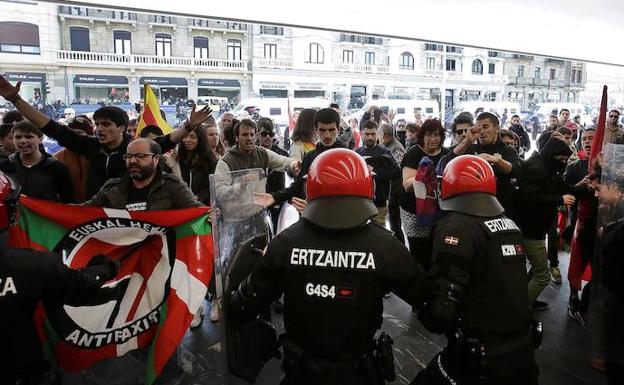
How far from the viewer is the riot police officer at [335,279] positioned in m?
1.56

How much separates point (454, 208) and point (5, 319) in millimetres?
1784

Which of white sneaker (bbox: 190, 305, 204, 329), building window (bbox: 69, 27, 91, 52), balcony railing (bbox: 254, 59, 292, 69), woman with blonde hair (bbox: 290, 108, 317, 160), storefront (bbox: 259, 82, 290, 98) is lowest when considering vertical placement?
white sneaker (bbox: 190, 305, 204, 329)

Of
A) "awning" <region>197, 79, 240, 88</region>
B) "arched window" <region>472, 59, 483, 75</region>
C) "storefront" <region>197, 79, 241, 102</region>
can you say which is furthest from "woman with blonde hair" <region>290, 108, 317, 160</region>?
"arched window" <region>472, 59, 483, 75</region>

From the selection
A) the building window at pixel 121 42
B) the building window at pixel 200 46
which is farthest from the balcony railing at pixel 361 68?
the building window at pixel 121 42

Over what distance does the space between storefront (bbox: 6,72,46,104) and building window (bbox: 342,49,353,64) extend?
17.9 metres

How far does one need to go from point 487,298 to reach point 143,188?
212 cm

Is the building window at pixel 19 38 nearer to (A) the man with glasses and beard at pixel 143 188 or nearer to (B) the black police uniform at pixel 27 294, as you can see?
(A) the man with glasses and beard at pixel 143 188

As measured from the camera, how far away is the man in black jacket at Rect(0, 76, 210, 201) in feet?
10.8

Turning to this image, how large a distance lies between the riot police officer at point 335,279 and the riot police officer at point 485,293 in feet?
0.81

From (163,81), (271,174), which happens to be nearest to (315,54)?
(163,81)

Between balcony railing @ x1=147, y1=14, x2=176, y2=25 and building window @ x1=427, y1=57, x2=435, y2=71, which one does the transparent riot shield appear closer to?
balcony railing @ x1=147, y1=14, x2=176, y2=25

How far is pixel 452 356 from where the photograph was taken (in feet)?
6.41

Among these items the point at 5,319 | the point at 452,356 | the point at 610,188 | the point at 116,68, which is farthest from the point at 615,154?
the point at 116,68

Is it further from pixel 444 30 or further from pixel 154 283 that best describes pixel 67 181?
pixel 444 30
